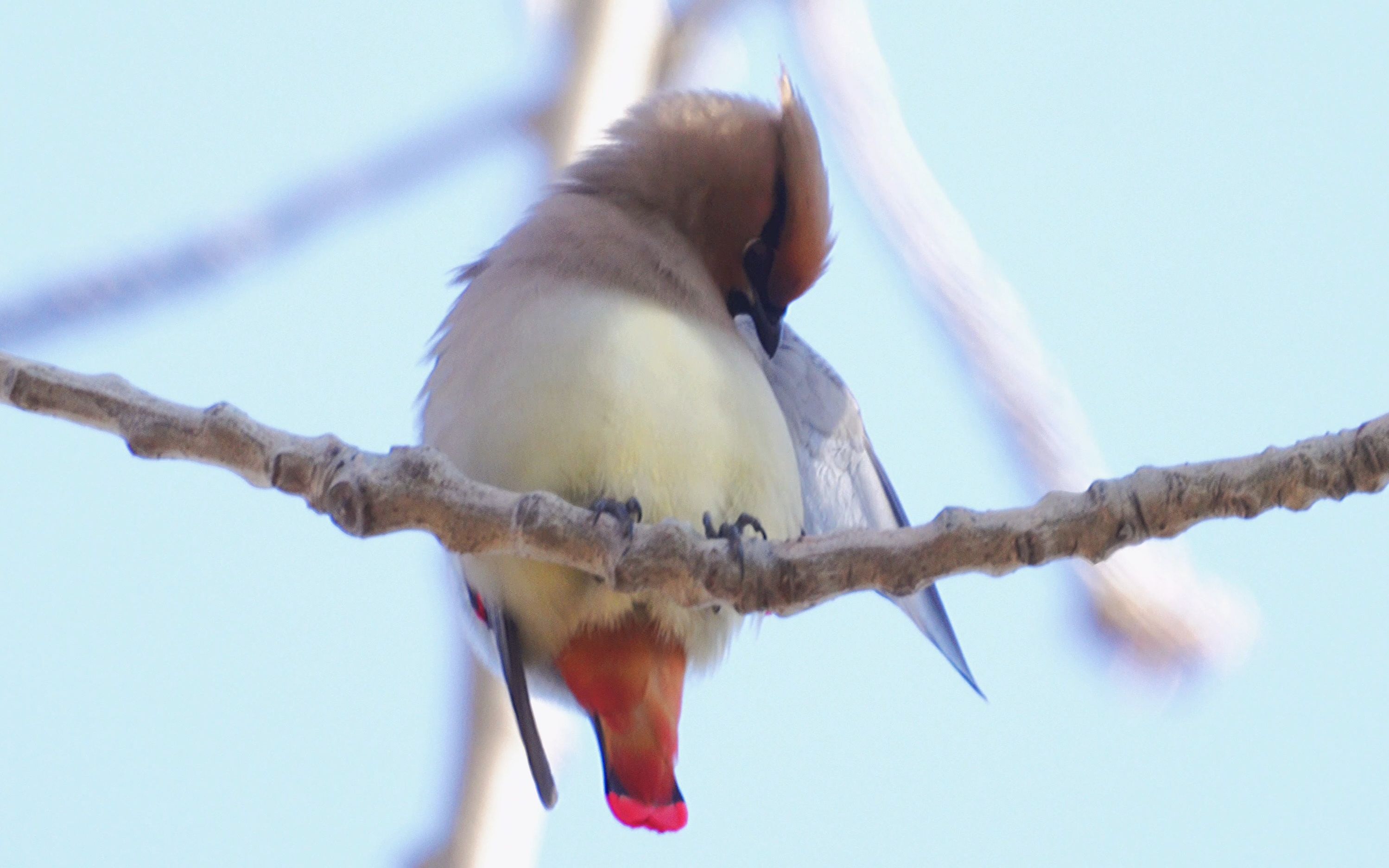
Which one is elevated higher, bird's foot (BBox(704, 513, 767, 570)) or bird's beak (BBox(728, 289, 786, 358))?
bird's beak (BBox(728, 289, 786, 358))

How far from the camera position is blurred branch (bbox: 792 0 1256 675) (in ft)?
9.11

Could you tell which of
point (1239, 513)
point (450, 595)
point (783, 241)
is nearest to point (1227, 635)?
point (1239, 513)

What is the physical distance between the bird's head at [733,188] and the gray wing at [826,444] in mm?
157

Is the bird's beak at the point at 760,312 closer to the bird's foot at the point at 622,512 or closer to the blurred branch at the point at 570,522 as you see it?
the bird's foot at the point at 622,512

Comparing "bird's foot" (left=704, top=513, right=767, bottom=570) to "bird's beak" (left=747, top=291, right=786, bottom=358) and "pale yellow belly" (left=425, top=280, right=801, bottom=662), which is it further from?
"bird's beak" (left=747, top=291, right=786, bottom=358)

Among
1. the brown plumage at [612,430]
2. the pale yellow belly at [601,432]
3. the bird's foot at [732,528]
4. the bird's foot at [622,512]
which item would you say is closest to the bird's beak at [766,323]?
the brown plumage at [612,430]

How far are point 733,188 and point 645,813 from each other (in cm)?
129

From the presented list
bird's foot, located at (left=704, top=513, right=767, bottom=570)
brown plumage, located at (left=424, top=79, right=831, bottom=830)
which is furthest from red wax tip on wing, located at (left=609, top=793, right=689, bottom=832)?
bird's foot, located at (left=704, top=513, right=767, bottom=570)

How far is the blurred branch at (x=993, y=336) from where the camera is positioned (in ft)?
9.11

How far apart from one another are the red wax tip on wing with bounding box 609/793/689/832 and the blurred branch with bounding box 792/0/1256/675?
2.87 ft

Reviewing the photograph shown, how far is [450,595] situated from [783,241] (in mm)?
972

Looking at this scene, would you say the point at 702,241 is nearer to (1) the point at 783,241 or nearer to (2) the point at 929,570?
(1) the point at 783,241

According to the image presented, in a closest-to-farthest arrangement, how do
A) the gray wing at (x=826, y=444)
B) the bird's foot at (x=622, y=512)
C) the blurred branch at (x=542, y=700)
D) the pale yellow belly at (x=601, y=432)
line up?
the bird's foot at (x=622, y=512) < the pale yellow belly at (x=601, y=432) < the blurred branch at (x=542, y=700) < the gray wing at (x=826, y=444)

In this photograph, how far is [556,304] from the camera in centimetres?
267
